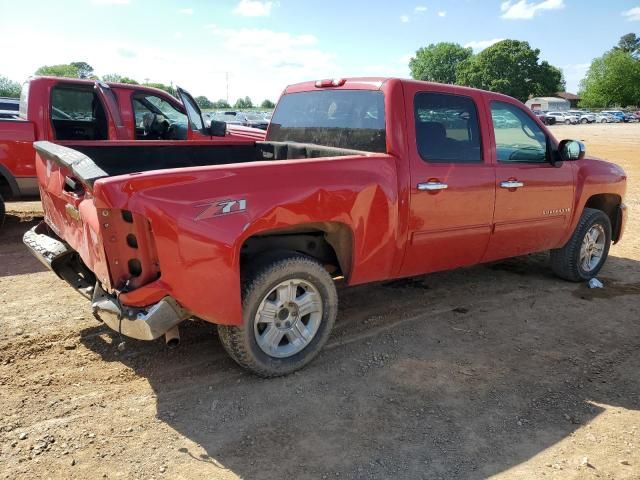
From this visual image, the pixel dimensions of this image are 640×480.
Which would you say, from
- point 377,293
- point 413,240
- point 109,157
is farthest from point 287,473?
point 109,157

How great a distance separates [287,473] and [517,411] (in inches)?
59.2

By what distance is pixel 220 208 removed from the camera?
294cm

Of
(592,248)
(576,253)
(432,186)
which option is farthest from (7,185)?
(592,248)

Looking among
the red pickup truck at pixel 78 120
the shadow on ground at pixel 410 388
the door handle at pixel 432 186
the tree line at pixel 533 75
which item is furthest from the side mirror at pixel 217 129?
the tree line at pixel 533 75

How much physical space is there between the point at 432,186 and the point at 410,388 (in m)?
1.49

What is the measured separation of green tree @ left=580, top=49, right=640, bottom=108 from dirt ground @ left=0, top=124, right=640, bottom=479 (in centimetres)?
10174

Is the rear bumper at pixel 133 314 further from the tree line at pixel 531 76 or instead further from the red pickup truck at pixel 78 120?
the tree line at pixel 531 76

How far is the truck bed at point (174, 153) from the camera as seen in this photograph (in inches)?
166

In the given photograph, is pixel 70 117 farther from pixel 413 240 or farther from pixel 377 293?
pixel 413 240

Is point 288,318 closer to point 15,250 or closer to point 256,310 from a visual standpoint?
point 256,310

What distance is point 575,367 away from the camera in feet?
12.4

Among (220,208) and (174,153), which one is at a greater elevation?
(174,153)

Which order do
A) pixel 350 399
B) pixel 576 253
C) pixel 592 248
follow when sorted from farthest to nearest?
pixel 592 248, pixel 576 253, pixel 350 399

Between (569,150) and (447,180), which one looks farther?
(569,150)
